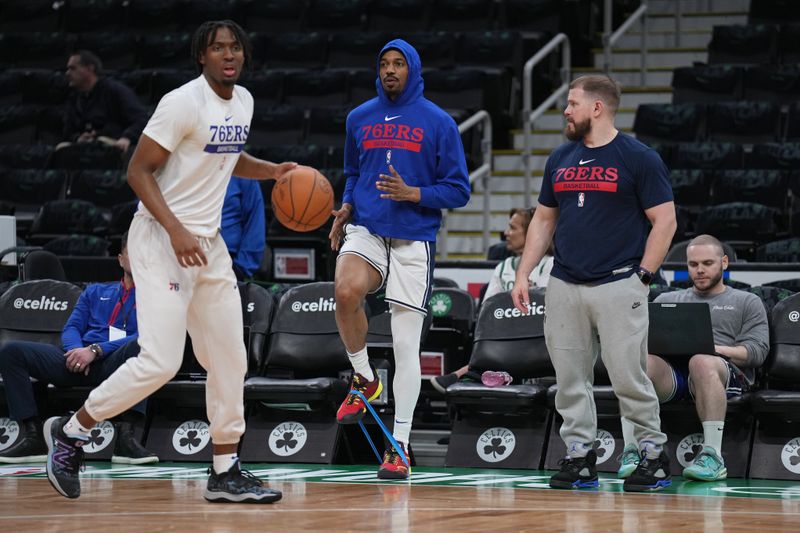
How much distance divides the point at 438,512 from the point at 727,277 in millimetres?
4679

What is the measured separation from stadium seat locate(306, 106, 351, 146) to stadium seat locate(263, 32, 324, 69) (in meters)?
1.65

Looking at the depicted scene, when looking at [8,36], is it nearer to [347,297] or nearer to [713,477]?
[347,297]

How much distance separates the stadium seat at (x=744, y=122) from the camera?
12328mm

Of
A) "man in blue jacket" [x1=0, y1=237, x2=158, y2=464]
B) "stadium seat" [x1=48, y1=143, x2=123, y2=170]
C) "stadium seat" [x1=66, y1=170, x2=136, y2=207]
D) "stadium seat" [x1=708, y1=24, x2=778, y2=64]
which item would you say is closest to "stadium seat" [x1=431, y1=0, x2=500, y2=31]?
"stadium seat" [x1=708, y1=24, x2=778, y2=64]

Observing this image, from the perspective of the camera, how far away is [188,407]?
800cm

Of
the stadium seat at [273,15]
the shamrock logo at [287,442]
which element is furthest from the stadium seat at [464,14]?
the shamrock logo at [287,442]

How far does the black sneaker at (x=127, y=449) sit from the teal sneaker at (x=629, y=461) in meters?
2.81

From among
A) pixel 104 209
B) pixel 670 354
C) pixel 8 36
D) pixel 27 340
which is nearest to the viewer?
pixel 670 354

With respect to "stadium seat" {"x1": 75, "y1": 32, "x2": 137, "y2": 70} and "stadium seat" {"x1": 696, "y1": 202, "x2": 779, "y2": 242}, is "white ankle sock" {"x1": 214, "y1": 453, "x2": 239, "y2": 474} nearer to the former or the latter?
"stadium seat" {"x1": 696, "y1": 202, "x2": 779, "y2": 242}

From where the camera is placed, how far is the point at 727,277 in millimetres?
9281

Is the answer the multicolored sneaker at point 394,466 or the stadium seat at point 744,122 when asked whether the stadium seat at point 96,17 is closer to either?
the stadium seat at point 744,122

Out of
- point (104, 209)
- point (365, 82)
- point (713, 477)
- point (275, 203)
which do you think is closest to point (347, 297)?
point (275, 203)

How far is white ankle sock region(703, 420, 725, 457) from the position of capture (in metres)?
6.68

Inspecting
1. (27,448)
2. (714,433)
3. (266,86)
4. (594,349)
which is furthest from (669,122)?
(27,448)
